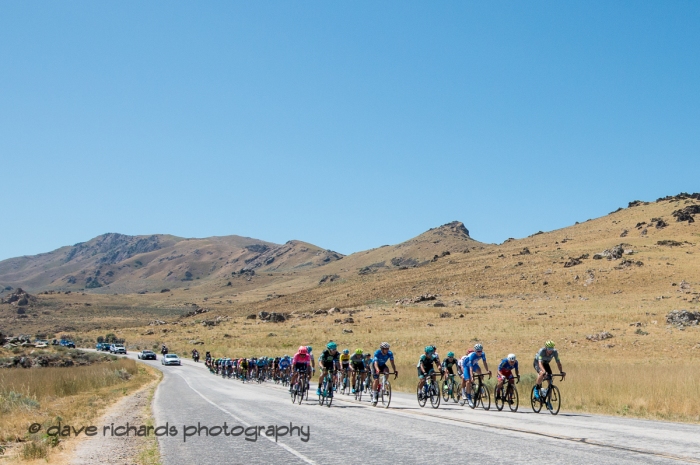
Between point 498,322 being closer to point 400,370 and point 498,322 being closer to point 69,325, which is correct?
point 400,370

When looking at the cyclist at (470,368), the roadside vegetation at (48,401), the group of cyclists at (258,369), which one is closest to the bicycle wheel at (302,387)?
the cyclist at (470,368)

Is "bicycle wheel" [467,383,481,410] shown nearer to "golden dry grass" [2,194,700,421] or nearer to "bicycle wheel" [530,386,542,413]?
"bicycle wheel" [530,386,542,413]

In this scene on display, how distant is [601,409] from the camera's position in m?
18.9

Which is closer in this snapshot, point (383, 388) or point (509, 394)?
point (509, 394)

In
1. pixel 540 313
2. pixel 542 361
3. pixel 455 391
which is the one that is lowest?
pixel 455 391

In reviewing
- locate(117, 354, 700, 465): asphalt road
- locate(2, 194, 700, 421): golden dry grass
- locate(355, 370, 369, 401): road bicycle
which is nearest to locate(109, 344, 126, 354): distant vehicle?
locate(2, 194, 700, 421): golden dry grass

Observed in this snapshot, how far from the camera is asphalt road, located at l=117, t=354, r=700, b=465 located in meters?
10.0

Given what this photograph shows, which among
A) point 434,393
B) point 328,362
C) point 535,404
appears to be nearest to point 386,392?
point 434,393

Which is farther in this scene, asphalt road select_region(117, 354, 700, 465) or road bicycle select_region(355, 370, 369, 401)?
road bicycle select_region(355, 370, 369, 401)

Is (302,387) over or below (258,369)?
over

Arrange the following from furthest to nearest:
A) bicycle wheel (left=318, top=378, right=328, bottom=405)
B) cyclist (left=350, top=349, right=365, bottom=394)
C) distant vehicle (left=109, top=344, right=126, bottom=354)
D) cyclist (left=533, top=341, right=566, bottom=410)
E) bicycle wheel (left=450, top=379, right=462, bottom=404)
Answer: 1. distant vehicle (left=109, top=344, right=126, bottom=354)
2. cyclist (left=350, top=349, right=365, bottom=394)
3. bicycle wheel (left=450, top=379, right=462, bottom=404)
4. bicycle wheel (left=318, top=378, right=328, bottom=405)
5. cyclist (left=533, top=341, right=566, bottom=410)

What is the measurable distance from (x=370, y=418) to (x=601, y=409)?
7.49 meters

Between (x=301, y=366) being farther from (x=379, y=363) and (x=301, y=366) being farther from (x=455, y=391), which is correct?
(x=455, y=391)

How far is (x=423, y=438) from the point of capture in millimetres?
12242
